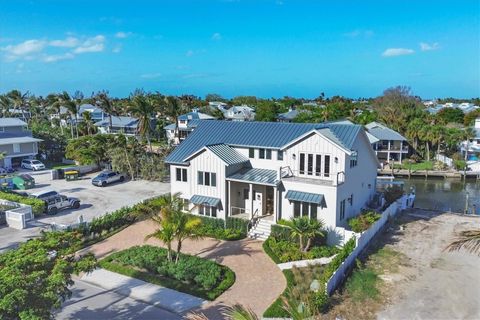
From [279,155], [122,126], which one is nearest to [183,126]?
[122,126]

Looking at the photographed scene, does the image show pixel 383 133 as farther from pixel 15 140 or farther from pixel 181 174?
pixel 15 140

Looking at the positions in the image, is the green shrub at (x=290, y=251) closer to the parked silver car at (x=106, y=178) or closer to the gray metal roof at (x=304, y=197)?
the gray metal roof at (x=304, y=197)

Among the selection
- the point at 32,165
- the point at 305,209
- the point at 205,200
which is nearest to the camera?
the point at 305,209

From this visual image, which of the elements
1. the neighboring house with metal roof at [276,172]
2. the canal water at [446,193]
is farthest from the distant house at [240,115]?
the neighboring house with metal roof at [276,172]

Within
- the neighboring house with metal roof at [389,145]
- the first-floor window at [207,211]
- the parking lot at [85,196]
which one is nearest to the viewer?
the parking lot at [85,196]

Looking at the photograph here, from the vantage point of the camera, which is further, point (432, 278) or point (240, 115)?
point (240, 115)

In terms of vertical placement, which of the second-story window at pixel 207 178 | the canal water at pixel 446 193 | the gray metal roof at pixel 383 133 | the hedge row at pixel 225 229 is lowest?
the canal water at pixel 446 193

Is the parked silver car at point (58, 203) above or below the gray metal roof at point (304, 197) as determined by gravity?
below
